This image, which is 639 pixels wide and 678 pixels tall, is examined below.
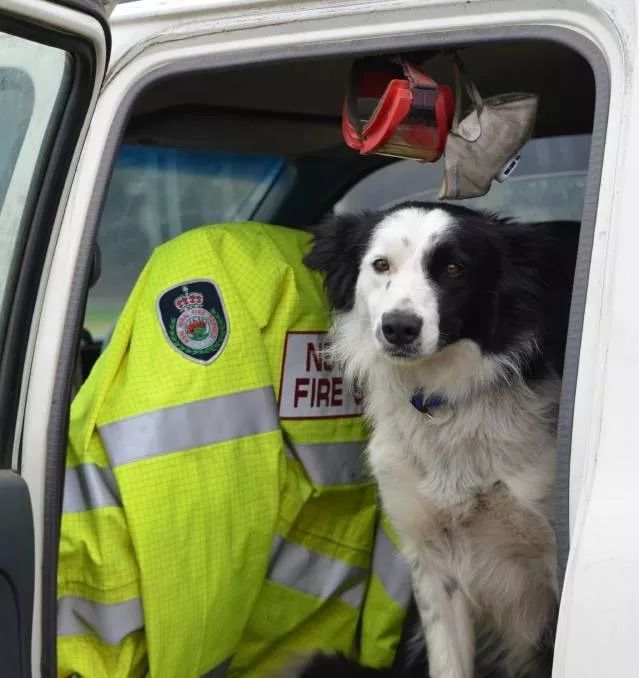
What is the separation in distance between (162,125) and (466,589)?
156cm

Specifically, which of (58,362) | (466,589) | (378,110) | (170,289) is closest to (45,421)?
(58,362)

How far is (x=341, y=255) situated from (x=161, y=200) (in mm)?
878

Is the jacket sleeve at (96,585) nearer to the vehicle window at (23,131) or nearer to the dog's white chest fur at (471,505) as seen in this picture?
the vehicle window at (23,131)

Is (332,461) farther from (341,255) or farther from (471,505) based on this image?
(341,255)

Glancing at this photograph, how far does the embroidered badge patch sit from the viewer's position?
2.42 m

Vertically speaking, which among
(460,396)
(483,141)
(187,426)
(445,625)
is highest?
(483,141)

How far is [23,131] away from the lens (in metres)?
1.80

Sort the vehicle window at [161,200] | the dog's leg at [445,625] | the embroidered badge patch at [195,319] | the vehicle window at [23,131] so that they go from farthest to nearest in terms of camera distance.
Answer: the vehicle window at [161,200]
the dog's leg at [445,625]
the embroidered badge patch at [195,319]
the vehicle window at [23,131]

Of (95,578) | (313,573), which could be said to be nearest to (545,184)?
(313,573)

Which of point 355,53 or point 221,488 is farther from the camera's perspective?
point 221,488

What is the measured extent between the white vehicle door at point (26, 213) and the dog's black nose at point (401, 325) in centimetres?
77

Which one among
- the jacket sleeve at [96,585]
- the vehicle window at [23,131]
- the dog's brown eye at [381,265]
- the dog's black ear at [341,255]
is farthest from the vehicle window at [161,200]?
the vehicle window at [23,131]

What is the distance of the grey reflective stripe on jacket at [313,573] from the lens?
2.67 m

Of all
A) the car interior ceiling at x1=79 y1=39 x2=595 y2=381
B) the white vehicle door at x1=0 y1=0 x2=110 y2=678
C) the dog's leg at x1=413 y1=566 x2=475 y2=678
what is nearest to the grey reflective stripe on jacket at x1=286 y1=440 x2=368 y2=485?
the dog's leg at x1=413 y1=566 x2=475 y2=678
